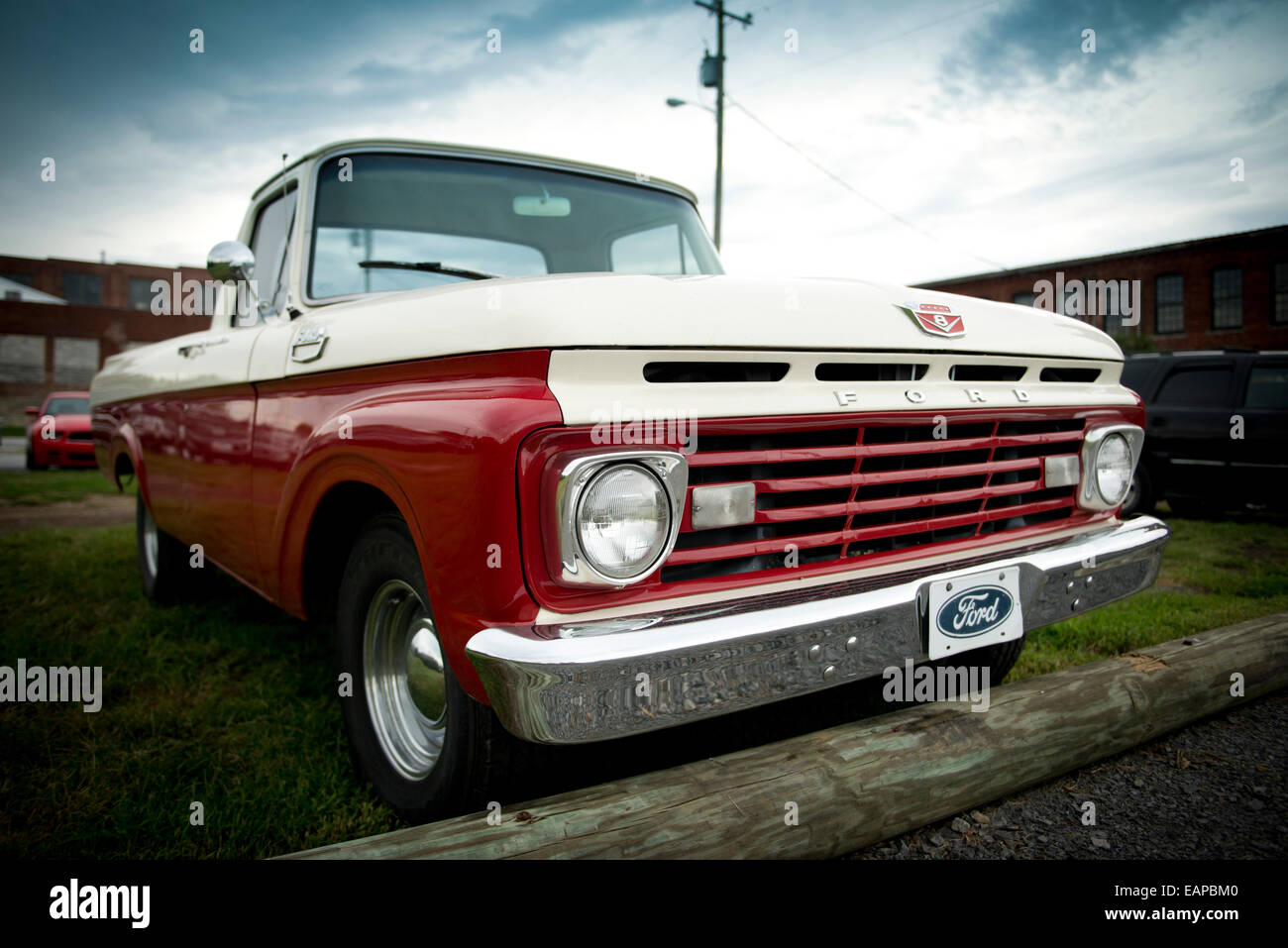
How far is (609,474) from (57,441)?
14272mm

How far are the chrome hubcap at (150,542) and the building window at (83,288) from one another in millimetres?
49034

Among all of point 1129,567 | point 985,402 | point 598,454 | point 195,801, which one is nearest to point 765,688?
point 598,454

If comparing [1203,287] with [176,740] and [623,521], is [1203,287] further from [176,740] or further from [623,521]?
[176,740]

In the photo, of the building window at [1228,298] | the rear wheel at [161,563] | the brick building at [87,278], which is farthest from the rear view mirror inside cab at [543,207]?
the brick building at [87,278]

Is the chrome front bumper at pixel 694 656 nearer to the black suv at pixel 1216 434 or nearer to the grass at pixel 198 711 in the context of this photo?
the grass at pixel 198 711

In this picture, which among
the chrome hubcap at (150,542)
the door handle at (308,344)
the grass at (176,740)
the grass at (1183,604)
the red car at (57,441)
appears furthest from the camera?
the red car at (57,441)

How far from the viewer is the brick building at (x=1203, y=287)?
2200cm

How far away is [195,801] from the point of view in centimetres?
218

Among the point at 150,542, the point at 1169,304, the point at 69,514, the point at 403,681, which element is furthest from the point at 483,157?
the point at 1169,304

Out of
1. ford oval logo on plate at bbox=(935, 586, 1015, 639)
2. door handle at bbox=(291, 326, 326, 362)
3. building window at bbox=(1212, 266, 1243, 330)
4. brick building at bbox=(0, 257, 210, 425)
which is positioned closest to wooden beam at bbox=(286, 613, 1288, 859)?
ford oval logo on plate at bbox=(935, 586, 1015, 639)

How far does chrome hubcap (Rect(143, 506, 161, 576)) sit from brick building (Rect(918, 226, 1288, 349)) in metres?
20.2

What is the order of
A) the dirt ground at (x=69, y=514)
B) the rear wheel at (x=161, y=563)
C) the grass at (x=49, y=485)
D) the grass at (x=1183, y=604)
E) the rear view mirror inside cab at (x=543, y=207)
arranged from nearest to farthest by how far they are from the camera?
1. the rear view mirror inside cab at (x=543, y=207)
2. the grass at (x=1183, y=604)
3. the rear wheel at (x=161, y=563)
4. the dirt ground at (x=69, y=514)
5. the grass at (x=49, y=485)

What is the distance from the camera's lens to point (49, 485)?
1029cm

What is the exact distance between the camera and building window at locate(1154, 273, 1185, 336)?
78.4 feet
